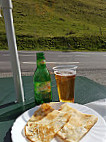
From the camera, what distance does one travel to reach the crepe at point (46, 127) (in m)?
0.46

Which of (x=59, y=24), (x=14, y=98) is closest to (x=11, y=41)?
(x=14, y=98)

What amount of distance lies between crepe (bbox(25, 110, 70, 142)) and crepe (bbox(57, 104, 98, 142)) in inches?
0.7

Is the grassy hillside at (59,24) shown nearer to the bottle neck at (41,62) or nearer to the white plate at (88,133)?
the bottle neck at (41,62)

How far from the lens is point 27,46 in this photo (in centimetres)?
1382

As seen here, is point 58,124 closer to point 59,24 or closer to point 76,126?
point 76,126

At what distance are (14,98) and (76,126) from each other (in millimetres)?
416

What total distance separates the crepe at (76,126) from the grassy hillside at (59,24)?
13.0m

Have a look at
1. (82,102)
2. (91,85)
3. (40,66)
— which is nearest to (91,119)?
(82,102)

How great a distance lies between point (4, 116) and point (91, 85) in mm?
576

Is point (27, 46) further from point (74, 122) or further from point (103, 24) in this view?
point (103, 24)

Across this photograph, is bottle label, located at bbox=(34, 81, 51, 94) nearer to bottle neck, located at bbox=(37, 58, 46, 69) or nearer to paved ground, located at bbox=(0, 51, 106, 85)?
bottle neck, located at bbox=(37, 58, 46, 69)

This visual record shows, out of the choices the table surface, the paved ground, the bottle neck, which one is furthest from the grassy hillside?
the bottle neck

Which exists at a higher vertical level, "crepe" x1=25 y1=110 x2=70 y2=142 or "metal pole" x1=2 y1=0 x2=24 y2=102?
"metal pole" x1=2 y1=0 x2=24 y2=102

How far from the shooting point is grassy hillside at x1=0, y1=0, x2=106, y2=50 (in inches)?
567
